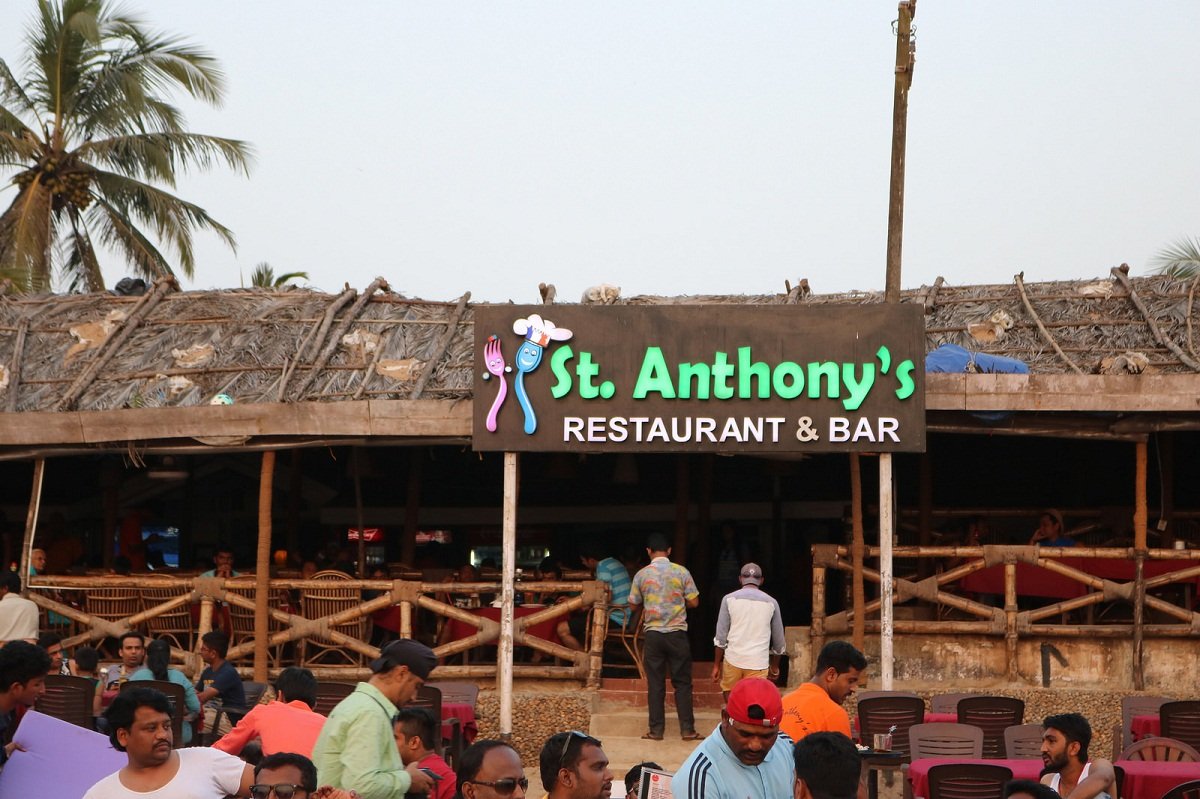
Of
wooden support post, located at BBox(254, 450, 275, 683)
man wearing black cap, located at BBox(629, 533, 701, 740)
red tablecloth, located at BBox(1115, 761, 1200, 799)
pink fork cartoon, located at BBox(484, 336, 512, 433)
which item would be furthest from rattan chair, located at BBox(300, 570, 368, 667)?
red tablecloth, located at BBox(1115, 761, 1200, 799)

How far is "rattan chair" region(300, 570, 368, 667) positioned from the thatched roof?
65.9 inches

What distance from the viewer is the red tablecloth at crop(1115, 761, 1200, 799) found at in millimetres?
8109

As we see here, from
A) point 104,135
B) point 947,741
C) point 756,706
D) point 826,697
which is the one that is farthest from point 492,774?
point 104,135

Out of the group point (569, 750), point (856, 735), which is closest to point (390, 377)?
point (856, 735)

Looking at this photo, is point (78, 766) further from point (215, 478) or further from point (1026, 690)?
point (215, 478)

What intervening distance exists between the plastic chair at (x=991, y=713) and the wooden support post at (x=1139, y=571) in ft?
9.52

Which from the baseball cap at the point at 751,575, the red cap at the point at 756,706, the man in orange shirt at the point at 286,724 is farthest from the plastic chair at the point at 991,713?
the red cap at the point at 756,706

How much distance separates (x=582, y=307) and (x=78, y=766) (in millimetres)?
7208

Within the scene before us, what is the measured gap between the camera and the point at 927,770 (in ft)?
26.1

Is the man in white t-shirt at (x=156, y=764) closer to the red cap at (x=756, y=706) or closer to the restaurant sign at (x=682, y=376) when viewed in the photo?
the red cap at (x=756, y=706)

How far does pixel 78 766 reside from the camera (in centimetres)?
551

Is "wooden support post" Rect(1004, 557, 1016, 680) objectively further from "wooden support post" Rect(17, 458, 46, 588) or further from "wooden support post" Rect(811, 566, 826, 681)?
"wooden support post" Rect(17, 458, 46, 588)

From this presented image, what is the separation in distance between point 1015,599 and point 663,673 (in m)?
3.09

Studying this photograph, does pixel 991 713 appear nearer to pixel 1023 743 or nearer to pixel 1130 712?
pixel 1023 743
